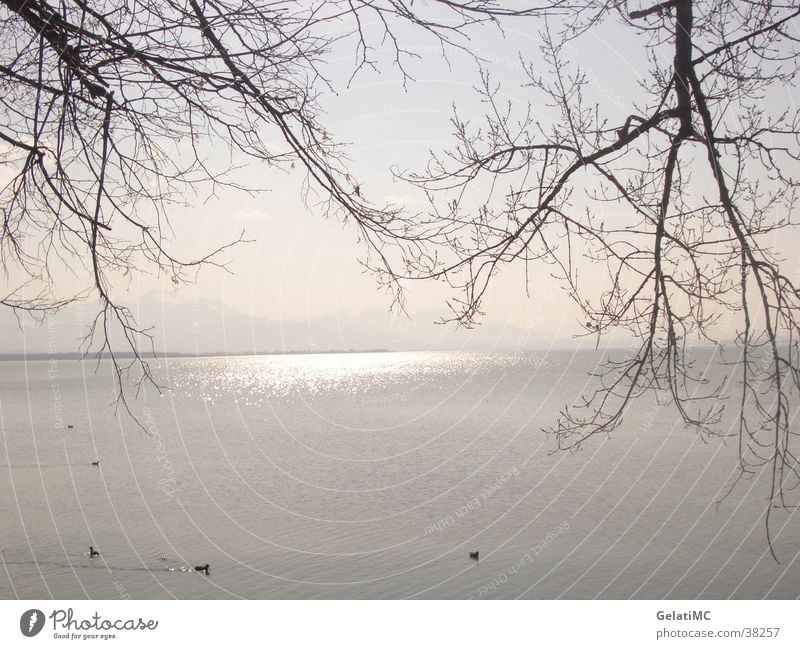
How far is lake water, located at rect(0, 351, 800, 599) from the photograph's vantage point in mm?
12961

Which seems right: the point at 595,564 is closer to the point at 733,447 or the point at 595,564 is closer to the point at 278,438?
the point at 733,447

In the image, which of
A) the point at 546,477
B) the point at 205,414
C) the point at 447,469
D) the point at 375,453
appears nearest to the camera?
the point at 546,477

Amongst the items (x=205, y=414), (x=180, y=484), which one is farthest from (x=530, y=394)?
(x=180, y=484)

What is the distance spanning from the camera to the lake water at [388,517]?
1296cm

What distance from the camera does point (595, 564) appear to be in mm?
13664

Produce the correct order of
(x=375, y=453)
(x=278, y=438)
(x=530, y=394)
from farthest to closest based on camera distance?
(x=530, y=394) < (x=278, y=438) < (x=375, y=453)

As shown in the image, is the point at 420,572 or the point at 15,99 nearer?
the point at 15,99

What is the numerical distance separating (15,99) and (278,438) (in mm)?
32436

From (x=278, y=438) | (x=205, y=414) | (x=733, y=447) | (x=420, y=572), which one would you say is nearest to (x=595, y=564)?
(x=420, y=572)

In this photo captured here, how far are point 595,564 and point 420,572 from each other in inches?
129

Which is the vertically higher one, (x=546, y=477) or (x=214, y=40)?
(x=214, y=40)

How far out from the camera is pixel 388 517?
1748 centimetres
